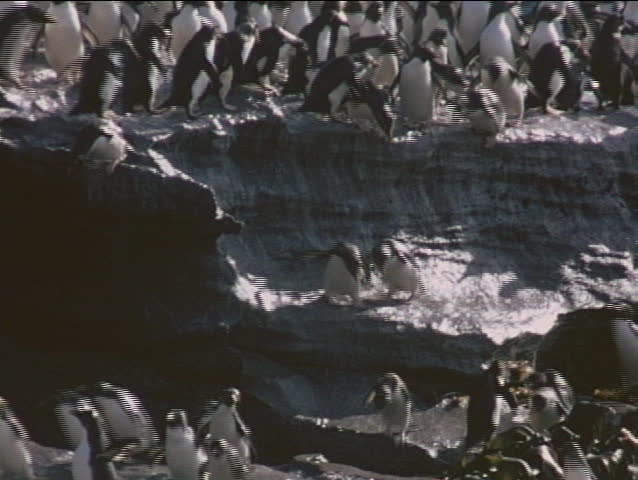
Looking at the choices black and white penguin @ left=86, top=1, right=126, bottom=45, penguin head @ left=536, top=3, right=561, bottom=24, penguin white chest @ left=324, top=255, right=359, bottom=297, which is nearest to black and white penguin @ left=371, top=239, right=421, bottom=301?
penguin white chest @ left=324, top=255, right=359, bottom=297

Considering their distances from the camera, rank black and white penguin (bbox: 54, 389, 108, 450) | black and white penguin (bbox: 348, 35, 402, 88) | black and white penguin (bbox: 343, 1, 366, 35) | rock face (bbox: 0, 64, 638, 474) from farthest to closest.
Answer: black and white penguin (bbox: 343, 1, 366, 35) → black and white penguin (bbox: 348, 35, 402, 88) → rock face (bbox: 0, 64, 638, 474) → black and white penguin (bbox: 54, 389, 108, 450)

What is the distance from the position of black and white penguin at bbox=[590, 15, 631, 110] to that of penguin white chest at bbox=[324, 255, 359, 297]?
3.15 meters

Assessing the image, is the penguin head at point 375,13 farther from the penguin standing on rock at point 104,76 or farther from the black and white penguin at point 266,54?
the penguin standing on rock at point 104,76

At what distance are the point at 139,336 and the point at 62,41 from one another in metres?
2.91

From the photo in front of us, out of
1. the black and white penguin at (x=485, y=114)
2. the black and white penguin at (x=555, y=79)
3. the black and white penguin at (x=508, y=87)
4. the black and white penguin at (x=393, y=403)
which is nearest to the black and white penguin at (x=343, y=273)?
the black and white penguin at (x=393, y=403)

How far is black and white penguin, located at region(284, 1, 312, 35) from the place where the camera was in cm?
1622

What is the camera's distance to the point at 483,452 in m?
10.6

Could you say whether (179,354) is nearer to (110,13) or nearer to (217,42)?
(217,42)

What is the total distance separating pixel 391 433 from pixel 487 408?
653mm

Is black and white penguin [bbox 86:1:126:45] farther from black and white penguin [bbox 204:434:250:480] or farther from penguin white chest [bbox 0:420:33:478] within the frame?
black and white penguin [bbox 204:434:250:480]

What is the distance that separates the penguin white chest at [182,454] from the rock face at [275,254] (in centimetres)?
130

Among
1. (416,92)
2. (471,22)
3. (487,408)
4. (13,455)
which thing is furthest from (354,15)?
(13,455)

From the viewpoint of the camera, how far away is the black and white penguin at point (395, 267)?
12336 millimetres

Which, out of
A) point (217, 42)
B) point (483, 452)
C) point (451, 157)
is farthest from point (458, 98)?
point (483, 452)
